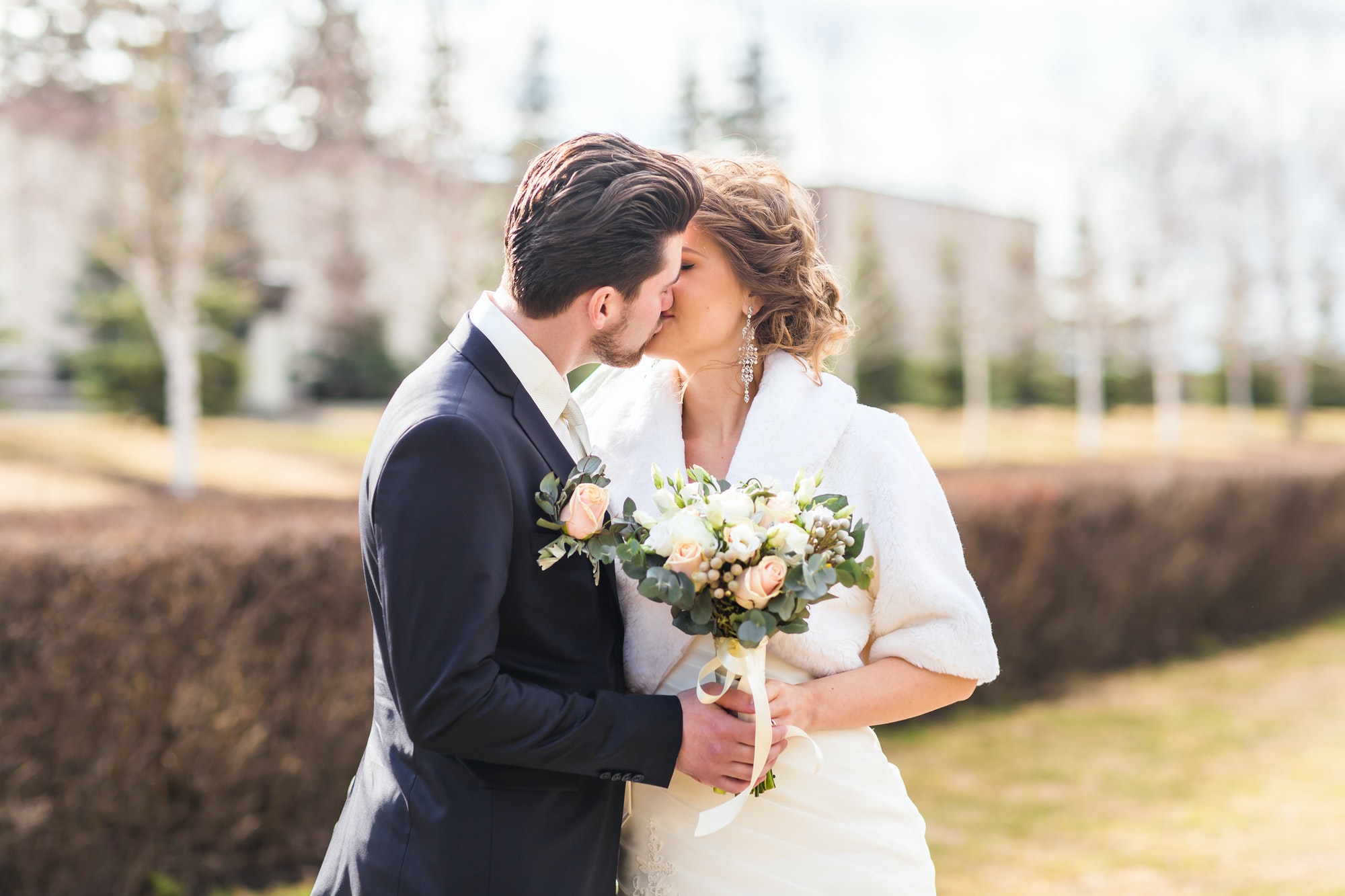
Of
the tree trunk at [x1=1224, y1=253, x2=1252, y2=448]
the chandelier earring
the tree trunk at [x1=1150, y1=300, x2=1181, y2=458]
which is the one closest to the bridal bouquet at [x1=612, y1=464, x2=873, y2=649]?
the chandelier earring

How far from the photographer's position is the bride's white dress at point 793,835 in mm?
2334

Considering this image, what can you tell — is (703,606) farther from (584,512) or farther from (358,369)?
(358,369)

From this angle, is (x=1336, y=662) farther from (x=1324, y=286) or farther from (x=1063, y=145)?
(x=1324, y=286)

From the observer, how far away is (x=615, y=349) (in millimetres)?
2205

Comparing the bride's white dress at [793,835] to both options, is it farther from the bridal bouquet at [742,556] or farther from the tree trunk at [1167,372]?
the tree trunk at [1167,372]

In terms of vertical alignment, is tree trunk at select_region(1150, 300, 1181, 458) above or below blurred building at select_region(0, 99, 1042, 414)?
below

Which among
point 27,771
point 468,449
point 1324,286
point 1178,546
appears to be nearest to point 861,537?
point 468,449

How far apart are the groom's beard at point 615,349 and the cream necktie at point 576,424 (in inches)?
4.9

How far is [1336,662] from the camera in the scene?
9.69m

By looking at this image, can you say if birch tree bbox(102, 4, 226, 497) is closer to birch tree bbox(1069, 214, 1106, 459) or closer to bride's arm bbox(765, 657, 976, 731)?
bride's arm bbox(765, 657, 976, 731)

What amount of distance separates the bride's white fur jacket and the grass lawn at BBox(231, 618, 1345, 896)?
126 inches

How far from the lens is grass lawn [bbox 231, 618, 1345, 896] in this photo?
5254 mm

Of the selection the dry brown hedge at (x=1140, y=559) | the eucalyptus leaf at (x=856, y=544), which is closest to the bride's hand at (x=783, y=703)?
the eucalyptus leaf at (x=856, y=544)

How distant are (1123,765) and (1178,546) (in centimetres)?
332
